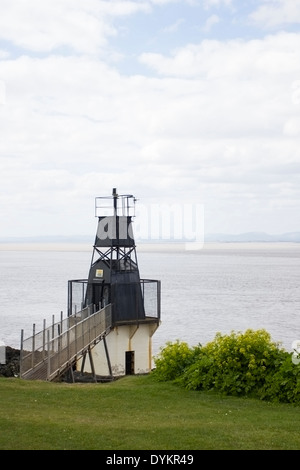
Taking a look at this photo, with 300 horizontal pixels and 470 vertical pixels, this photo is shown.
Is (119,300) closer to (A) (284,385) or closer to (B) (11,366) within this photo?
(B) (11,366)

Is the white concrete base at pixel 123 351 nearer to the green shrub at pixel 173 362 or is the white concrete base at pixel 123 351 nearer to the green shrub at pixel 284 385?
the green shrub at pixel 173 362

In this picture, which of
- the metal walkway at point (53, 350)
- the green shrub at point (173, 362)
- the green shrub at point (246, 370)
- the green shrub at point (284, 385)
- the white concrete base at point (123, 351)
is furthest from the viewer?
the white concrete base at point (123, 351)

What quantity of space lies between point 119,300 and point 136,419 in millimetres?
16225

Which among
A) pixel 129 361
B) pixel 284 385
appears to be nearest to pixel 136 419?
pixel 284 385

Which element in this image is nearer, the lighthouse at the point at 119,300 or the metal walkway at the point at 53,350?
the metal walkway at the point at 53,350

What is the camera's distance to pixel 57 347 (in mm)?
19578

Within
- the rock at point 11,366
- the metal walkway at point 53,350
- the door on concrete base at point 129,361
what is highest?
the metal walkway at point 53,350

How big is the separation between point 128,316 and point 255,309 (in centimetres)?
4508

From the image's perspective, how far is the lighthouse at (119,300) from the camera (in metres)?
27.6

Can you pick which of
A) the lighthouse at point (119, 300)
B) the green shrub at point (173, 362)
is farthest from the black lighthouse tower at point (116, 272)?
the green shrub at point (173, 362)

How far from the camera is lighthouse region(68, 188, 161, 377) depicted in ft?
90.5

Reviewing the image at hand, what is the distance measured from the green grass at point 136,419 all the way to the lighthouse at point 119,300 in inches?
443

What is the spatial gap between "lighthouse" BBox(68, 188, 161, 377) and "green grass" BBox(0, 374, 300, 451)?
36.9 feet

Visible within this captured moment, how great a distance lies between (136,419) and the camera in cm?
Result: 1196
